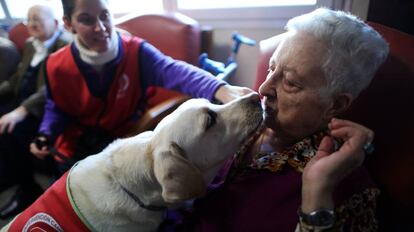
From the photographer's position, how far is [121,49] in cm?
166

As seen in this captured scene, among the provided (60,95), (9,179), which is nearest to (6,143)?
(9,179)

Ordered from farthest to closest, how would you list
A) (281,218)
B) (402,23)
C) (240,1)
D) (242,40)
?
(240,1)
(242,40)
(402,23)
(281,218)

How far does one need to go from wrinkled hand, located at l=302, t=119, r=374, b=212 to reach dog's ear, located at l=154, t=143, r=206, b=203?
301 millimetres

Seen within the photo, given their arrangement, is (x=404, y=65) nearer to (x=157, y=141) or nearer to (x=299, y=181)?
(x=299, y=181)

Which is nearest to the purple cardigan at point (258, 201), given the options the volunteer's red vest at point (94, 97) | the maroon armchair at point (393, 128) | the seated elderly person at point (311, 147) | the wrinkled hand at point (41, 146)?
the seated elderly person at point (311, 147)

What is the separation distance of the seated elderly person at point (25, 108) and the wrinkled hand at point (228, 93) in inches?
48.0

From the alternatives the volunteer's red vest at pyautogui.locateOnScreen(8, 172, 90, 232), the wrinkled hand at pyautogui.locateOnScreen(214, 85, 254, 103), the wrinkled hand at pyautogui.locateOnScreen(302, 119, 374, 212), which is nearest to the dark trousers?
the volunteer's red vest at pyautogui.locateOnScreen(8, 172, 90, 232)

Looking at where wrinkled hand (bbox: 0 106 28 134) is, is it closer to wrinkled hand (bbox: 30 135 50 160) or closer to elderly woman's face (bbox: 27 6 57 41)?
wrinkled hand (bbox: 30 135 50 160)

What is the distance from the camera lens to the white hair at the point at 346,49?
87 cm

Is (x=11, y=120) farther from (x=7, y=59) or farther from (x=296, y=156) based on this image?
(x=296, y=156)

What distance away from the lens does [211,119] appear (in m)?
1.00

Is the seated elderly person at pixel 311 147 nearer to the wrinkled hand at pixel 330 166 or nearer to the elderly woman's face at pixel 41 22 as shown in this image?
the wrinkled hand at pixel 330 166

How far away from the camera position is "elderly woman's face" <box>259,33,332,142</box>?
894 millimetres

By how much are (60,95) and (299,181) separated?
1381 mm
